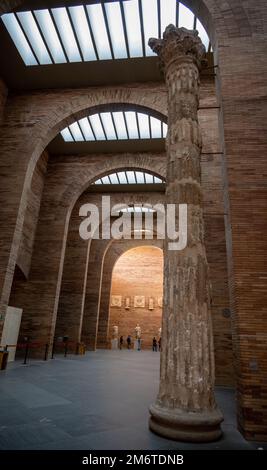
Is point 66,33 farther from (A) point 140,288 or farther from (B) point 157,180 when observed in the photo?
(A) point 140,288

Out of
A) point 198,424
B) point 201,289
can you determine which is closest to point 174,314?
point 201,289

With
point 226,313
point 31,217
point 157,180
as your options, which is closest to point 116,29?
point 31,217

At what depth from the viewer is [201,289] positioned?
3.88 metres

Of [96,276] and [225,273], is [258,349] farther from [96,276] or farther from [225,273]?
[96,276]

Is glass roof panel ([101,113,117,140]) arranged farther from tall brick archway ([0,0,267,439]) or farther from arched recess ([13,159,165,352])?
tall brick archway ([0,0,267,439])

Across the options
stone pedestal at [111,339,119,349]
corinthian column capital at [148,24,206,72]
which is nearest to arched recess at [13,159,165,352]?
corinthian column capital at [148,24,206,72]

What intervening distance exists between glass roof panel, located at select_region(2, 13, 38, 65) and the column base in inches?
429

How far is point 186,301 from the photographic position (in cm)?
381

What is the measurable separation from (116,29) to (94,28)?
2.23ft

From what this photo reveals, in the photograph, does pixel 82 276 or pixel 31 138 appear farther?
pixel 82 276

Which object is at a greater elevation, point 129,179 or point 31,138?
point 129,179

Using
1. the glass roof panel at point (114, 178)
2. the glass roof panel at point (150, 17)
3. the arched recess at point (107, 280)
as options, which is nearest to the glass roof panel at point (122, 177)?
the glass roof panel at point (114, 178)

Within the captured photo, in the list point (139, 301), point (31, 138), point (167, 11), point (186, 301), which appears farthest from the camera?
point (139, 301)

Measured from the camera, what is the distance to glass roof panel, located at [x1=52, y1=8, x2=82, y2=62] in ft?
29.1
